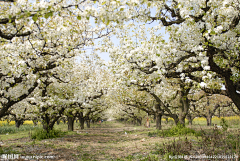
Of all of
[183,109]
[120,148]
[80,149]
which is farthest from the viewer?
[183,109]

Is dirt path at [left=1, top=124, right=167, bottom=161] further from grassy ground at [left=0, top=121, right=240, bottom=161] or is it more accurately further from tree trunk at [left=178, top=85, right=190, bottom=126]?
tree trunk at [left=178, top=85, right=190, bottom=126]

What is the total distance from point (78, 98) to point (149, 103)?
40.0 ft

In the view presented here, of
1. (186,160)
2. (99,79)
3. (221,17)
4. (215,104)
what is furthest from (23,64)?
(215,104)

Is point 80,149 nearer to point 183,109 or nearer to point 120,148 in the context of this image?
point 120,148

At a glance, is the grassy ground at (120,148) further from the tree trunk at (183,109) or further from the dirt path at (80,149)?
the tree trunk at (183,109)

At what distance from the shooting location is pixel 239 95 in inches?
364

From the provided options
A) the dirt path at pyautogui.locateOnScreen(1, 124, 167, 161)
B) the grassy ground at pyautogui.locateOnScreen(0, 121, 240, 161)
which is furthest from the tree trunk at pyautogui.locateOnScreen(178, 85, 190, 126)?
the dirt path at pyautogui.locateOnScreen(1, 124, 167, 161)

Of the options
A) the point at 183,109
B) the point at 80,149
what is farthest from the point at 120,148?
the point at 183,109

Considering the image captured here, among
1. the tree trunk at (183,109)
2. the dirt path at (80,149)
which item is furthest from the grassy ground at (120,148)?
the tree trunk at (183,109)

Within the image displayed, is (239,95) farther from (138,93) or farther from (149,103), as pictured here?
(149,103)

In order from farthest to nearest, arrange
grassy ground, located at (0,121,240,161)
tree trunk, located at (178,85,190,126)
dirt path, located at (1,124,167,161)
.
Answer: tree trunk, located at (178,85,190,126), dirt path, located at (1,124,167,161), grassy ground, located at (0,121,240,161)

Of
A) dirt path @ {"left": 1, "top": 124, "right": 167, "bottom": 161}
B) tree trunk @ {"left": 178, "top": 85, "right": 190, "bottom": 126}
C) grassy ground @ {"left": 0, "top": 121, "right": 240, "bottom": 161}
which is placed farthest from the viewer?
tree trunk @ {"left": 178, "top": 85, "right": 190, "bottom": 126}

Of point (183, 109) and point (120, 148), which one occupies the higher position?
point (183, 109)

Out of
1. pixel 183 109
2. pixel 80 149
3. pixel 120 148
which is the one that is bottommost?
pixel 120 148
